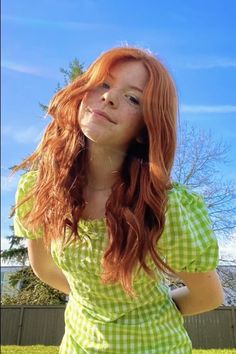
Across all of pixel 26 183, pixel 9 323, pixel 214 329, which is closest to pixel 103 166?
pixel 26 183

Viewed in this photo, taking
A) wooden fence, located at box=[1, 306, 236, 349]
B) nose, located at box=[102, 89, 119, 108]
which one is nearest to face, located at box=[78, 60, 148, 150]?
nose, located at box=[102, 89, 119, 108]

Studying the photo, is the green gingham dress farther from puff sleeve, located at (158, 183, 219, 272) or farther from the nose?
the nose

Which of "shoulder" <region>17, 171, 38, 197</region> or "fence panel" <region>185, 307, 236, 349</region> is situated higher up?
"shoulder" <region>17, 171, 38, 197</region>

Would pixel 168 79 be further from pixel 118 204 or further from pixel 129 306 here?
pixel 129 306

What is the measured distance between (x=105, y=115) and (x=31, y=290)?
8046mm

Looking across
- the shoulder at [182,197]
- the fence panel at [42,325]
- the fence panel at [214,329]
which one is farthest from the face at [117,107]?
the fence panel at [42,325]

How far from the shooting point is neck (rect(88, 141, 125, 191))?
875 millimetres

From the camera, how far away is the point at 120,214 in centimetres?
79

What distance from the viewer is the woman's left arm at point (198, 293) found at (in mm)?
784

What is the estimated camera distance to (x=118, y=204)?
805 mm

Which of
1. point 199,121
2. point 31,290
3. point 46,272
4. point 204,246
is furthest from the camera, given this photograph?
point 31,290

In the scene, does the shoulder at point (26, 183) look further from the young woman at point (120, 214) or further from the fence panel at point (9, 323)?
the fence panel at point (9, 323)

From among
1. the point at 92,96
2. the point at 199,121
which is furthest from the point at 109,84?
the point at 199,121

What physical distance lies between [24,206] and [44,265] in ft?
0.59
